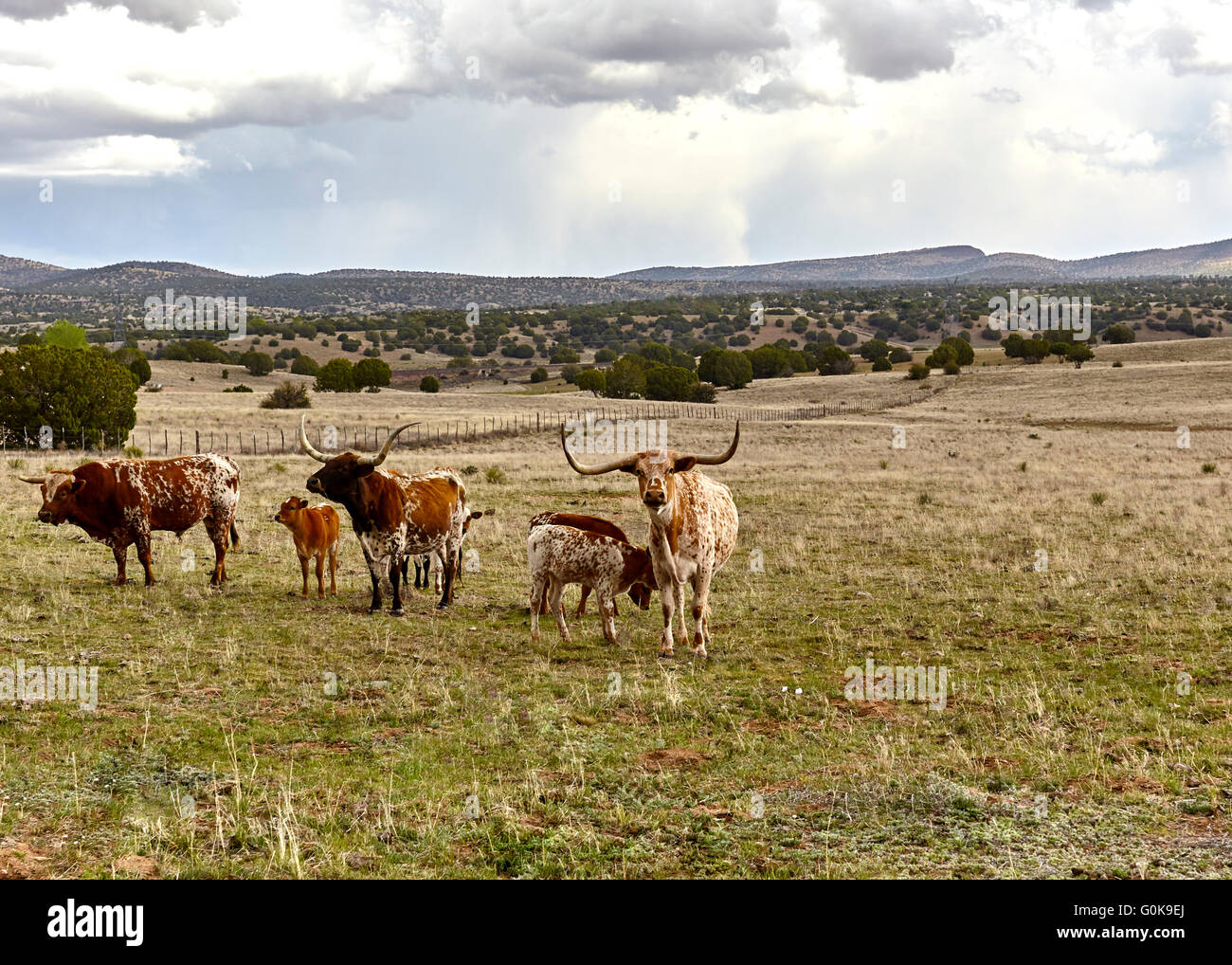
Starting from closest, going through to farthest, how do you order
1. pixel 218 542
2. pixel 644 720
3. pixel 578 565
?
1. pixel 644 720
2. pixel 578 565
3. pixel 218 542

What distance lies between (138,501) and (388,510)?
4.04 meters

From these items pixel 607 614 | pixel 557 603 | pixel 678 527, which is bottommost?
pixel 607 614

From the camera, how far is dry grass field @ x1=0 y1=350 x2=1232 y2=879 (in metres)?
6.89

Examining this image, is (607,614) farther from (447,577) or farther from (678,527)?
(447,577)

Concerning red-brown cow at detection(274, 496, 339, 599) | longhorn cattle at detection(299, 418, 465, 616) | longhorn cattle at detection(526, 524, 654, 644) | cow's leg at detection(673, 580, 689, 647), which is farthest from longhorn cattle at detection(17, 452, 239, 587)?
cow's leg at detection(673, 580, 689, 647)

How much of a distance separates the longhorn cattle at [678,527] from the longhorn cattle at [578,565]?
2.23ft

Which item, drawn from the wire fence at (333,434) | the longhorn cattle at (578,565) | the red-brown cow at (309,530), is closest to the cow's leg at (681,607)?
the longhorn cattle at (578,565)

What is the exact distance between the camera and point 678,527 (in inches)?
502

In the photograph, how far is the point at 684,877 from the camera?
639cm

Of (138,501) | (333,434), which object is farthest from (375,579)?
(333,434)

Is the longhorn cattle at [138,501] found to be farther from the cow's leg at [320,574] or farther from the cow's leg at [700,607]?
the cow's leg at [700,607]

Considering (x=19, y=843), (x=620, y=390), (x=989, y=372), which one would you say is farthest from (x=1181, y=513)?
(x=989, y=372)

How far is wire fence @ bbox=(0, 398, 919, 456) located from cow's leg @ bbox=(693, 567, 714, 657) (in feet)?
65.7
